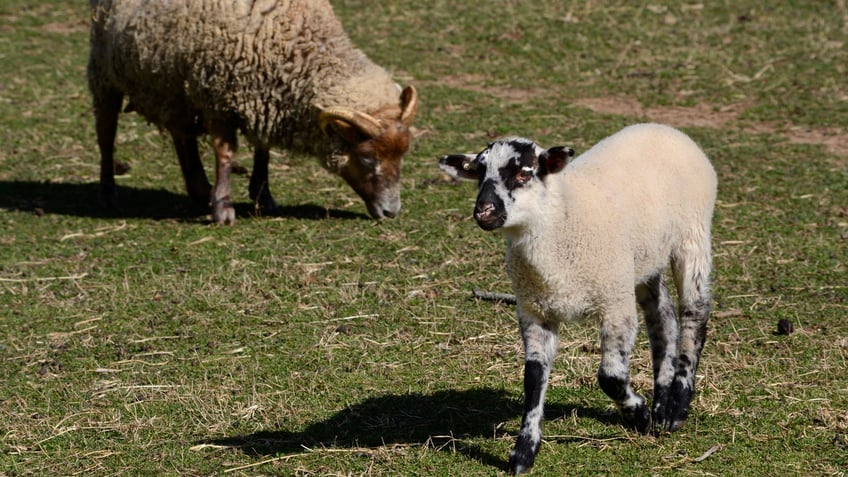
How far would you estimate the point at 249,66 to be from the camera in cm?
1066

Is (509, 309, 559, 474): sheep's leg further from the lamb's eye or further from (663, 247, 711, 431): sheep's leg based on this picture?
(663, 247, 711, 431): sheep's leg

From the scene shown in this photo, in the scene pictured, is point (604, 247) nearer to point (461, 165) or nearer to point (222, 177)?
point (461, 165)

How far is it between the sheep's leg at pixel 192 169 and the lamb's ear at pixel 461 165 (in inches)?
238

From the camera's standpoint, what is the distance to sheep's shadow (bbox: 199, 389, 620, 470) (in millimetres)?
6414

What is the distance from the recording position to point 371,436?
6543mm

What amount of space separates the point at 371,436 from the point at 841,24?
506 inches

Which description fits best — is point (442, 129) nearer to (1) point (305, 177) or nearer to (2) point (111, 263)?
(1) point (305, 177)

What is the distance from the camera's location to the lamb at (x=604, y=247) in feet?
19.2

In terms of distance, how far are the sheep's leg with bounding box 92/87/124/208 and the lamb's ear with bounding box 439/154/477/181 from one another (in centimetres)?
670

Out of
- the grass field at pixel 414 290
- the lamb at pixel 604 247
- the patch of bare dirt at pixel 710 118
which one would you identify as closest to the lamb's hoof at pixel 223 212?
the grass field at pixel 414 290

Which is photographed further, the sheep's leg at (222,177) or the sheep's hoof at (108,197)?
the sheep's hoof at (108,197)

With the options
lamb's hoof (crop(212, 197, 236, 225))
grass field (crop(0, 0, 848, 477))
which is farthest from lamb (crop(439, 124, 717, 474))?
lamb's hoof (crop(212, 197, 236, 225))

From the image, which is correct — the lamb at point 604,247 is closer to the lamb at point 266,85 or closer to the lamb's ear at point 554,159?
the lamb's ear at point 554,159

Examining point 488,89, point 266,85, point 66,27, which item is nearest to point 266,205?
point 266,85
